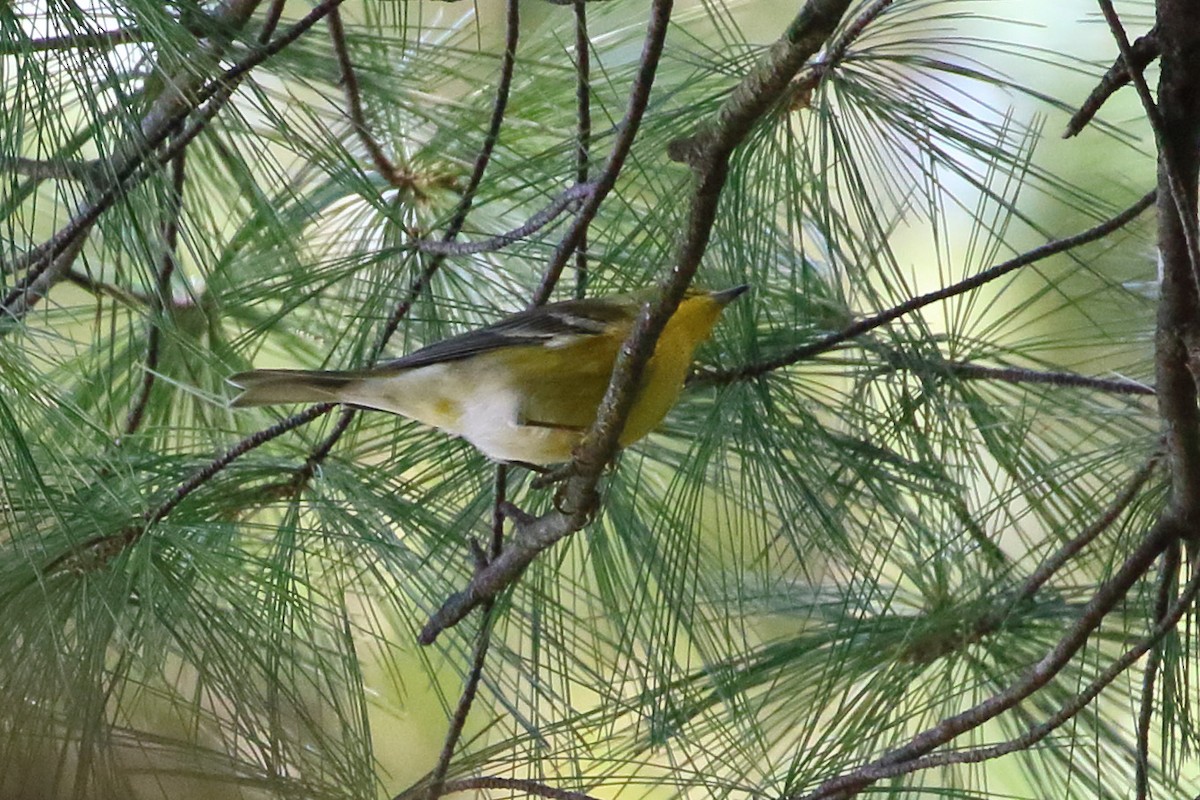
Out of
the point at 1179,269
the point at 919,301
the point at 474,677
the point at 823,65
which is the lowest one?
the point at 474,677

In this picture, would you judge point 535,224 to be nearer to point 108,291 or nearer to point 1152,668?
point 108,291

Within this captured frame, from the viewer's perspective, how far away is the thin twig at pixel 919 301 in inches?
32.0

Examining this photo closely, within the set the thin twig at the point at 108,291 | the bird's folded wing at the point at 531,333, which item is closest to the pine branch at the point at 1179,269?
the bird's folded wing at the point at 531,333

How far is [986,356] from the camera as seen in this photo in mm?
1075

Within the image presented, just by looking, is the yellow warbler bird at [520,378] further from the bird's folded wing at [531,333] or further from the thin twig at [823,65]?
the thin twig at [823,65]

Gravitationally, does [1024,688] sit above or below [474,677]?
below

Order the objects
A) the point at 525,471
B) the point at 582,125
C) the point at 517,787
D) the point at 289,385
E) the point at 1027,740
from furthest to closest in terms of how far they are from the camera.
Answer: the point at 525,471 → the point at 582,125 → the point at 289,385 → the point at 517,787 → the point at 1027,740

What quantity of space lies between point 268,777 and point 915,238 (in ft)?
4.86

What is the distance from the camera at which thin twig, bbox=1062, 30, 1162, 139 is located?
638 mm

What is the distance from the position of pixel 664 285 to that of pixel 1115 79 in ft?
0.97

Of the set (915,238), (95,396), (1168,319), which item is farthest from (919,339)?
(915,238)

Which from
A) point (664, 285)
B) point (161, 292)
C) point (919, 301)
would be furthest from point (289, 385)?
point (919, 301)

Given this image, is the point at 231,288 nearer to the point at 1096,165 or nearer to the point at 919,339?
the point at 919,339

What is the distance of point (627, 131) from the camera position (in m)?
0.77
